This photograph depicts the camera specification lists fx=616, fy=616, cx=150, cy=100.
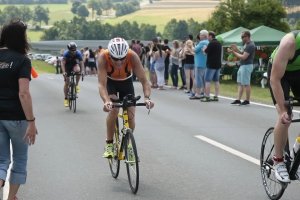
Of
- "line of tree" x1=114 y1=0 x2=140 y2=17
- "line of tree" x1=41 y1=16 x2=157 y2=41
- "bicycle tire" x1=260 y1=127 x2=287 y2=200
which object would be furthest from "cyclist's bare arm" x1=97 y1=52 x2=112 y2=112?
"line of tree" x1=114 y1=0 x2=140 y2=17

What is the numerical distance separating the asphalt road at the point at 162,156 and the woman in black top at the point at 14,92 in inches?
51.4

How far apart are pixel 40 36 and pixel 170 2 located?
145ft

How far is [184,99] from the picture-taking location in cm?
1916

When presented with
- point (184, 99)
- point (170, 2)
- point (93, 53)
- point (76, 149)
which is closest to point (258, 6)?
point (93, 53)

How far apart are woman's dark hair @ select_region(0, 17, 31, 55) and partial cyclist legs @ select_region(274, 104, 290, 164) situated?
2.61 m

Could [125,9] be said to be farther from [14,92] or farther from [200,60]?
[14,92]

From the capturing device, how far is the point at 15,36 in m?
5.74

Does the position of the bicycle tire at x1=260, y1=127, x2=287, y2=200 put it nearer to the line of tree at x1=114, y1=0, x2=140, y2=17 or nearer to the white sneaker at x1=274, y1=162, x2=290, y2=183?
the white sneaker at x1=274, y1=162, x2=290, y2=183

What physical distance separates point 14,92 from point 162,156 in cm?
407

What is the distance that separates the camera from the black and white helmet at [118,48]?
7312mm

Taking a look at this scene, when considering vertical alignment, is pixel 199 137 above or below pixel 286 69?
below

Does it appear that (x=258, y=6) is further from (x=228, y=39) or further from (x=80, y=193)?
(x=80, y=193)

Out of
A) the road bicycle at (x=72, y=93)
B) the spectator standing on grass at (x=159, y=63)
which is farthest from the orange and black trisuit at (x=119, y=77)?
the spectator standing on grass at (x=159, y=63)

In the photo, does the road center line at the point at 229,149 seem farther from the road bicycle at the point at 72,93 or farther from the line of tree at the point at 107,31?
the line of tree at the point at 107,31
